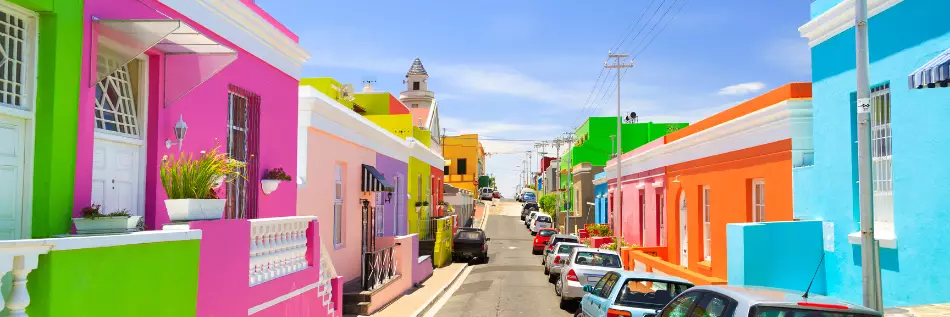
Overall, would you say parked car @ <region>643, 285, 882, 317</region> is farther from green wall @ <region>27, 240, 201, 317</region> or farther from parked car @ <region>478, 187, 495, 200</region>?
parked car @ <region>478, 187, 495, 200</region>

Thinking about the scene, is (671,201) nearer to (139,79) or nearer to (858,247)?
(858,247)

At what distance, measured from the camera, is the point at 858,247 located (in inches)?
441

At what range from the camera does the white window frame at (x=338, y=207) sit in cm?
1582

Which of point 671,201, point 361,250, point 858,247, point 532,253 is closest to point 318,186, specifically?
point 361,250

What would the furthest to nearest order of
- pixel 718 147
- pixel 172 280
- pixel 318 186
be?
pixel 718 147 < pixel 318 186 < pixel 172 280

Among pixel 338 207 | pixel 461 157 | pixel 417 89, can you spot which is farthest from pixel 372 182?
pixel 461 157

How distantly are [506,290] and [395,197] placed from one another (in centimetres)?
533

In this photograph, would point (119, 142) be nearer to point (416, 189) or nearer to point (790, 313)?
point (790, 313)

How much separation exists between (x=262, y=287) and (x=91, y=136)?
275 cm

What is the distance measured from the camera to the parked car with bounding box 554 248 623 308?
16.8 metres

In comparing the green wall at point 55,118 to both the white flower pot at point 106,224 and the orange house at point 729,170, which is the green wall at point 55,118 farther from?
the orange house at point 729,170

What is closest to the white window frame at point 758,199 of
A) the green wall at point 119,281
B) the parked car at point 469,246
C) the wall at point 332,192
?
the wall at point 332,192

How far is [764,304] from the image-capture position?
5.91 metres

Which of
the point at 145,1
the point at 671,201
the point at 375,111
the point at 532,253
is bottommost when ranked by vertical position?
the point at 532,253
